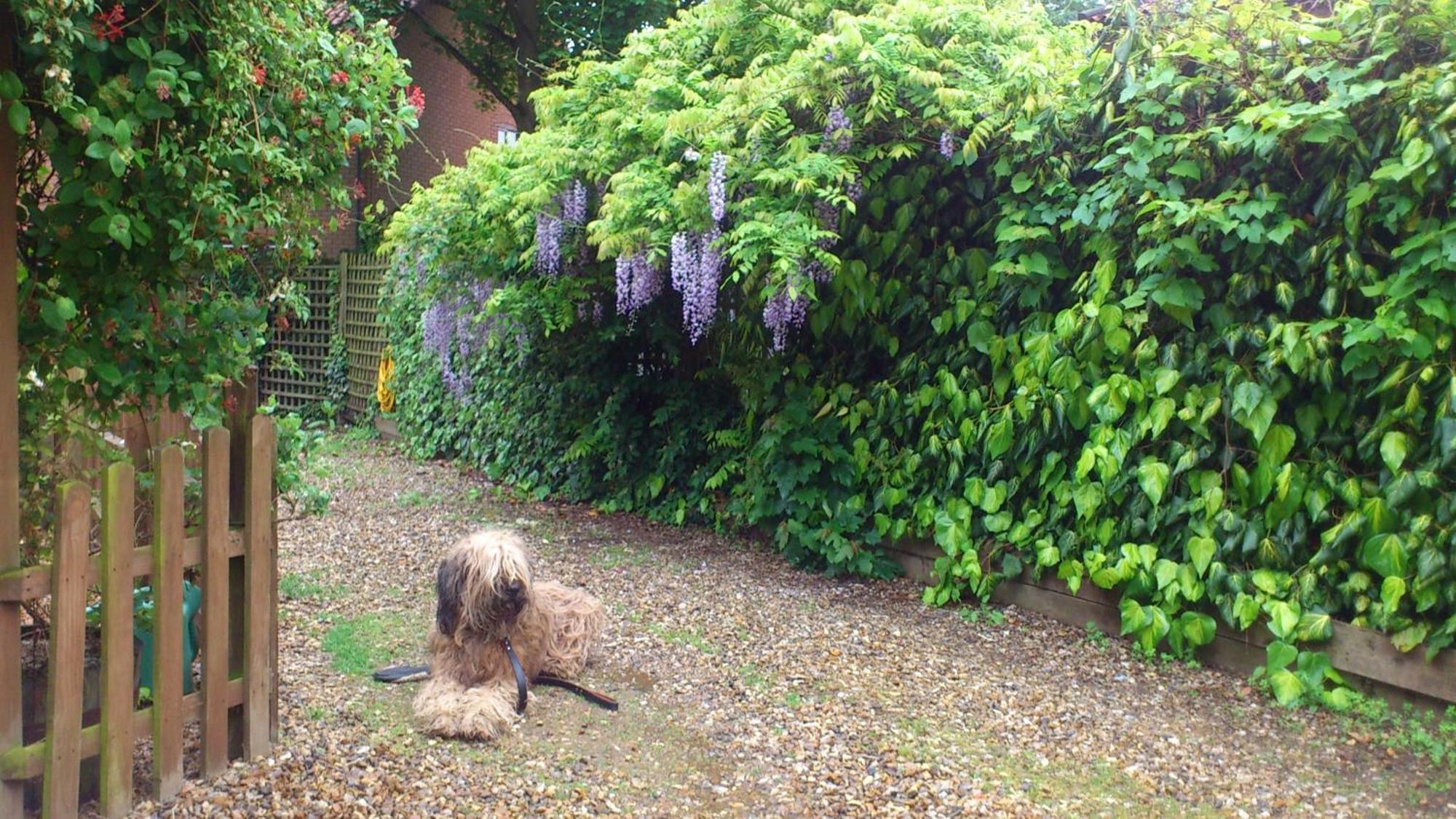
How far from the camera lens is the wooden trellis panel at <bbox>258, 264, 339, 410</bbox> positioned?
13875 mm

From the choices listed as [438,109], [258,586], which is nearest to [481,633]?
[258,586]

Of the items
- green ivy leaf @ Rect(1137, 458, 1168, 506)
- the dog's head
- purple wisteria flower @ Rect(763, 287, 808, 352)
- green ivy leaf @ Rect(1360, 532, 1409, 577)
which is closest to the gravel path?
the dog's head

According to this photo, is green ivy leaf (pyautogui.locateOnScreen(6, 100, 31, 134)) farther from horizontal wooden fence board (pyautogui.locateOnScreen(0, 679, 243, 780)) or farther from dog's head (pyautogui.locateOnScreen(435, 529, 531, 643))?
dog's head (pyautogui.locateOnScreen(435, 529, 531, 643))

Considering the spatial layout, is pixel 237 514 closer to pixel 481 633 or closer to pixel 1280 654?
pixel 481 633

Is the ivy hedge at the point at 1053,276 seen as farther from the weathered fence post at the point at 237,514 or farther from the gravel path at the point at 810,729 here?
the weathered fence post at the point at 237,514

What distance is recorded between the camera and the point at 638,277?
19.9 ft

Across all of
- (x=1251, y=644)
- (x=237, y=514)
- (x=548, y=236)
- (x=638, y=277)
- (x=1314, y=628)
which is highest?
(x=548, y=236)

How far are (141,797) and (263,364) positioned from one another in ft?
39.5

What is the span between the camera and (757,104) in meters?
5.27

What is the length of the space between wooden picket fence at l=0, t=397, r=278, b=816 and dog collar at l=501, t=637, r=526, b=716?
856 mm

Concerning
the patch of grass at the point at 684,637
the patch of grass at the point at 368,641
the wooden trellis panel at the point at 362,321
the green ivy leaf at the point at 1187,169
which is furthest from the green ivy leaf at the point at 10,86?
the wooden trellis panel at the point at 362,321

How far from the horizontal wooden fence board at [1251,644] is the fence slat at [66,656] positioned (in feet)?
13.4

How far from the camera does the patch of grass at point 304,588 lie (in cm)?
555

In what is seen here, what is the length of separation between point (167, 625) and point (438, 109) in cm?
2023
